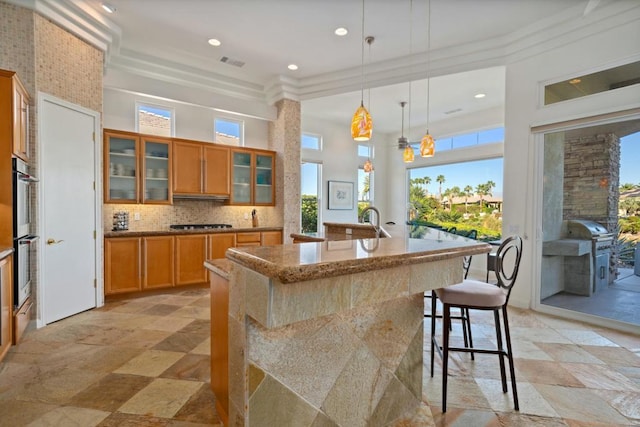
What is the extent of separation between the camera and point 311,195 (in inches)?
294

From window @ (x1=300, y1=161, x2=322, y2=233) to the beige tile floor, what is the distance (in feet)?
13.8

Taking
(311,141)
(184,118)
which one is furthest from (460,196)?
(184,118)

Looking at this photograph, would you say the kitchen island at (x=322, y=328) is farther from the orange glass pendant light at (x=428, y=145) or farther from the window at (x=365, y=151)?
the window at (x=365, y=151)

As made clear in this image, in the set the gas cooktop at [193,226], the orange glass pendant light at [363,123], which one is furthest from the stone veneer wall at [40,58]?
the orange glass pendant light at [363,123]

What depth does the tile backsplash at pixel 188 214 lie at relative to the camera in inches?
191

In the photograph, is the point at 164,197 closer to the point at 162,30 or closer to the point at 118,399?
the point at 162,30

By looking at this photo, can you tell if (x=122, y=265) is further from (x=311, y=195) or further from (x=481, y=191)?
(x=481, y=191)

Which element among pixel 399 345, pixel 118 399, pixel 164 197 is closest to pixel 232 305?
pixel 399 345

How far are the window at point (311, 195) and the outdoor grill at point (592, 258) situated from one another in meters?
4.81

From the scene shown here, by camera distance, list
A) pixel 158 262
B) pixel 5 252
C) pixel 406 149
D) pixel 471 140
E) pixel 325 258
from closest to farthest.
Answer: pixel 325 258, pixel 5 252, pixel 158 262, pixel 406 149, pixel 471 140

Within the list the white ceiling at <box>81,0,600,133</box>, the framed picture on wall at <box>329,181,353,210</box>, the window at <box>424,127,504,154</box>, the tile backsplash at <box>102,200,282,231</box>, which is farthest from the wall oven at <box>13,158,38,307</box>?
the window at <box>424,127,504,154</box>

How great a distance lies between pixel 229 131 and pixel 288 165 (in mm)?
1280

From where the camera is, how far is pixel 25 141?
10.1 ft

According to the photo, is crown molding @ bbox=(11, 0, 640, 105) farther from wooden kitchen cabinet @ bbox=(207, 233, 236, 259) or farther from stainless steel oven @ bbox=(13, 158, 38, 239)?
wooden kitchen cabinet @ bbox=(207, 233, 236, 259)
